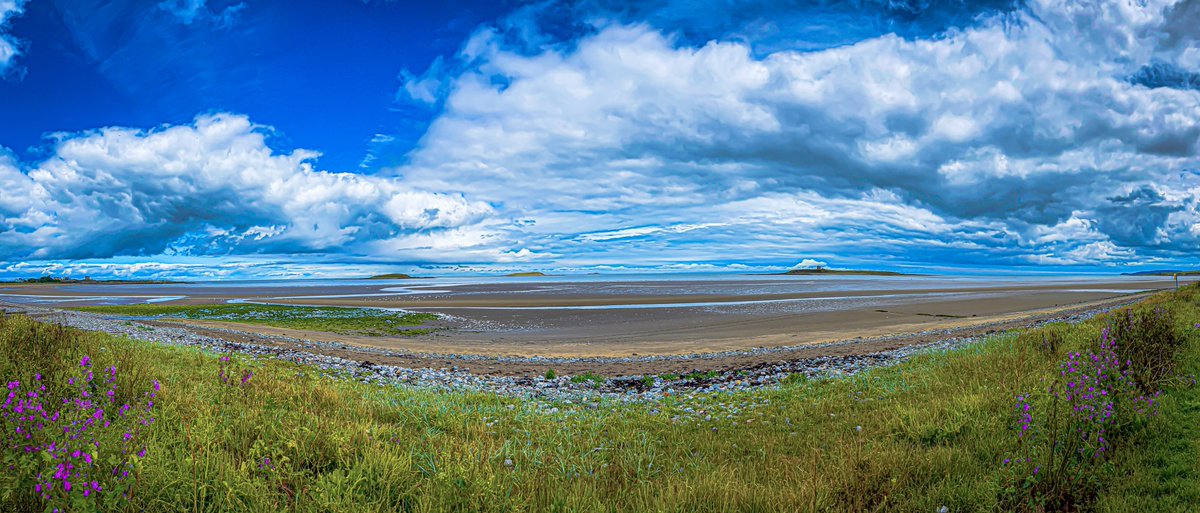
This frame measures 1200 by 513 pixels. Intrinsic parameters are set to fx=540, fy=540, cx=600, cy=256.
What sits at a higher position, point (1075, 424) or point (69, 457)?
point (69, 457)

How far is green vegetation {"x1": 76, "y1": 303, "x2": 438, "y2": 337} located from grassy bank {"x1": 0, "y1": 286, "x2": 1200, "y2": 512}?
2898cm

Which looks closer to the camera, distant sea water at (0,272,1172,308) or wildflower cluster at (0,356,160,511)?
wildflower cluster at (0,356,160,511)

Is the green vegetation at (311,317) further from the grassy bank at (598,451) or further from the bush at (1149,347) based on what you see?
the bush at (1149,347)

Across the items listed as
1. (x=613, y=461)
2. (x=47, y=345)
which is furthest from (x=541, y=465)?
(x=47, y=345)

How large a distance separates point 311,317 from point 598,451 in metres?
46.9

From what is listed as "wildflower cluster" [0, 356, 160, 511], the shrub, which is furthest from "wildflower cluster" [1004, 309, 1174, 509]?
"wildflower cluster" [0, 356, 160, 511]

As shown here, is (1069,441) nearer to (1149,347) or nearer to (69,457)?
(1149,347)

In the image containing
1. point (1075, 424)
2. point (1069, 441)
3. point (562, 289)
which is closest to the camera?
point (1069, 441)

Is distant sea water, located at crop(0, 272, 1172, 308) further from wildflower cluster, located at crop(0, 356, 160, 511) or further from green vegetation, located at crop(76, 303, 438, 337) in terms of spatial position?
wildflower cluster, located at crop(0, 356, 160, 511)

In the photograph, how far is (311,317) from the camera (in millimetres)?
46812

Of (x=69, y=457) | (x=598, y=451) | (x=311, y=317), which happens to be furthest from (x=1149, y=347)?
(x=311, y=317)

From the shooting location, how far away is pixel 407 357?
921 inches

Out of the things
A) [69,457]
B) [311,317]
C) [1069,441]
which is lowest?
[311,317]

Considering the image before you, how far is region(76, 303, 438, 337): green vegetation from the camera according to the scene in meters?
38.7
